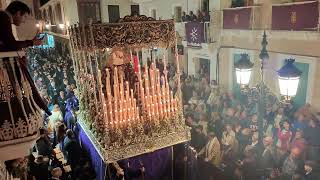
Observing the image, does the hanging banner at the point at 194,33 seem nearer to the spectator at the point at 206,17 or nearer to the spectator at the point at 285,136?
the spectator at the point at 206,17

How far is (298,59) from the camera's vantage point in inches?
353

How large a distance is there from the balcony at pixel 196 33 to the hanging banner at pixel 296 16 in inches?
137

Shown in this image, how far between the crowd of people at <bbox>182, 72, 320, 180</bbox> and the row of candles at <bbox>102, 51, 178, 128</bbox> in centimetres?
140

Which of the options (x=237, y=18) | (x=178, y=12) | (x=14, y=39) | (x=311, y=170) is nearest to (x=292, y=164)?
(x=311, y=170)

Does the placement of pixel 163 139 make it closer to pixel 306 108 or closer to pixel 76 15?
pixel 306 108

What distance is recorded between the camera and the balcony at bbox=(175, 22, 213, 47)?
1255cm

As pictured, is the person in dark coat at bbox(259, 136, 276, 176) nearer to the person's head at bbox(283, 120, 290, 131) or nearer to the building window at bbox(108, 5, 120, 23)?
the person's head at bbox(283, 120, 290, 131)

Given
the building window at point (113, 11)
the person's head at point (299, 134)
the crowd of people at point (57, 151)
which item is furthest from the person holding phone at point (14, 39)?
the building window at point (113, 11)

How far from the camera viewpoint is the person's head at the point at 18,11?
2887 mm

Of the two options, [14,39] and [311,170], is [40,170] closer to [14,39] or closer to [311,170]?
[14,39]

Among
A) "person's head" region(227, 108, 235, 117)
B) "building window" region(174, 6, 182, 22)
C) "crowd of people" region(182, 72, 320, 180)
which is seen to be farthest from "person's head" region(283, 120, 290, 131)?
"building window" region(174, 6, 182, 22)

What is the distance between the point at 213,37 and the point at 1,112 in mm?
10592

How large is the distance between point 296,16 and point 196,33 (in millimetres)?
5145

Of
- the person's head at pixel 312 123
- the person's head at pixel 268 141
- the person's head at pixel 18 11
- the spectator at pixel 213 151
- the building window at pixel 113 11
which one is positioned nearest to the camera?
the person's head at pixel 18 11
